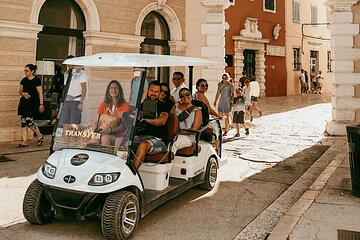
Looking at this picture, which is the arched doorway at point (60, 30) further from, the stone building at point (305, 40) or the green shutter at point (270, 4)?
the stone building at point (305, 40)

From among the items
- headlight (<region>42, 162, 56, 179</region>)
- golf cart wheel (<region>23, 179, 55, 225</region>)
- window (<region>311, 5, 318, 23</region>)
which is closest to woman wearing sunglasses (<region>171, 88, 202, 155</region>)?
headlight (<region>42, 162, 56, 179</region>)

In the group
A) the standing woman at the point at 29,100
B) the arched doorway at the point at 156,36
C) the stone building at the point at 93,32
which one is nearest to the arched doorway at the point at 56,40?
the stone building at the point at 93,32

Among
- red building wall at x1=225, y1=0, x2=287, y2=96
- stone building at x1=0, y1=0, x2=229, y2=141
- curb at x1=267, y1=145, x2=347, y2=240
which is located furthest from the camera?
red building wall at x1=225, y1=0, x2=287, y2=96

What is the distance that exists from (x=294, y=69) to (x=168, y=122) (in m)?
26.7

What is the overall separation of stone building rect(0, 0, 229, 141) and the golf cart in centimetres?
549

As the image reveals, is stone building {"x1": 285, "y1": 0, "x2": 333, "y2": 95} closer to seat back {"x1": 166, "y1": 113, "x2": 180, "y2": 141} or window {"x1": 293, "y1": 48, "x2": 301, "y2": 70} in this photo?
window {"x1": 293, "y1": 48, "x2": 301, "y2": 70}

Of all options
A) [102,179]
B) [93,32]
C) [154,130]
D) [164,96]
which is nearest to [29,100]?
[93,32]

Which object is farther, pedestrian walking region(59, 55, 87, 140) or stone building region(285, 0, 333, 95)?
stone building region(285, 0, 333, 95)

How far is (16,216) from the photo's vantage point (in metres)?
4.55

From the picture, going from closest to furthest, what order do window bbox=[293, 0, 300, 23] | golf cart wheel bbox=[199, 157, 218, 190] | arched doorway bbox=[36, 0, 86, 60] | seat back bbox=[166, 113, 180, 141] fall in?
1. seat back bbox=[166, 113, 180, 141]
2. golf cart wheel bbox=[199, 157, 218, 190]
3. arched doorway bbox=[36, 0, 86, 60]
4. window bbox=[293, 0, 300, 23]

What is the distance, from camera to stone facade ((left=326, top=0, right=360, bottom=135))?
35.2ft

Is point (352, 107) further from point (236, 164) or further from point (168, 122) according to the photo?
point (168, 122)

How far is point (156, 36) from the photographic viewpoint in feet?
40.2

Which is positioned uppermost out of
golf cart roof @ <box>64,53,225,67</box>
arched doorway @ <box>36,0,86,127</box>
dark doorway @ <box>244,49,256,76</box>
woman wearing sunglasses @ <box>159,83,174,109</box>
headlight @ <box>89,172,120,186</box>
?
dark doorway @ <box>244,49,256,76</box>
